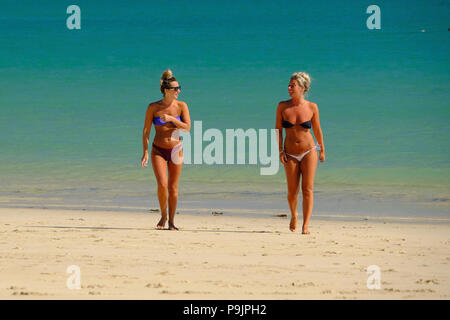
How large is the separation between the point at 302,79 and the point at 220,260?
11.3 feet

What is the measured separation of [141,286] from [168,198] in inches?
182

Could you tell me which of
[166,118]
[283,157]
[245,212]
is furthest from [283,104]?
[245,212]

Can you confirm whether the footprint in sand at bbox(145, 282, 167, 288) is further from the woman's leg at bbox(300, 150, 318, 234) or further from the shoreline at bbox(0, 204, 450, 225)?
the shoreline at bbox(0, 204, 450, 225)

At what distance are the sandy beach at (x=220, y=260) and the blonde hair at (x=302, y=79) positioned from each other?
2067mm

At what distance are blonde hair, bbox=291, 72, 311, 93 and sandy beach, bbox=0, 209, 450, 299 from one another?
207cm

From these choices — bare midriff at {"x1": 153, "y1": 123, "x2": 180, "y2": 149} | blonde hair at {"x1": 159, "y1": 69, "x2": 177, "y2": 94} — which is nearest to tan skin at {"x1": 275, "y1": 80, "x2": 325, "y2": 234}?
bare midriff at {"x1": 153, "y1": 123, "x2": 180, "y2": 149}

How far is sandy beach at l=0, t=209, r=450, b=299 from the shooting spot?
19.6ft

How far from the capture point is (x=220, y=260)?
7578mm

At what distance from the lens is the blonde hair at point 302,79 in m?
10.0

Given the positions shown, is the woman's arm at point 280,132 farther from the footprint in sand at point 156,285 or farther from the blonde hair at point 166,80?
the footprint in sand at point 156,285

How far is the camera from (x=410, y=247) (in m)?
8.79

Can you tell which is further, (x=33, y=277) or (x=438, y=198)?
(x=438, y=198)
